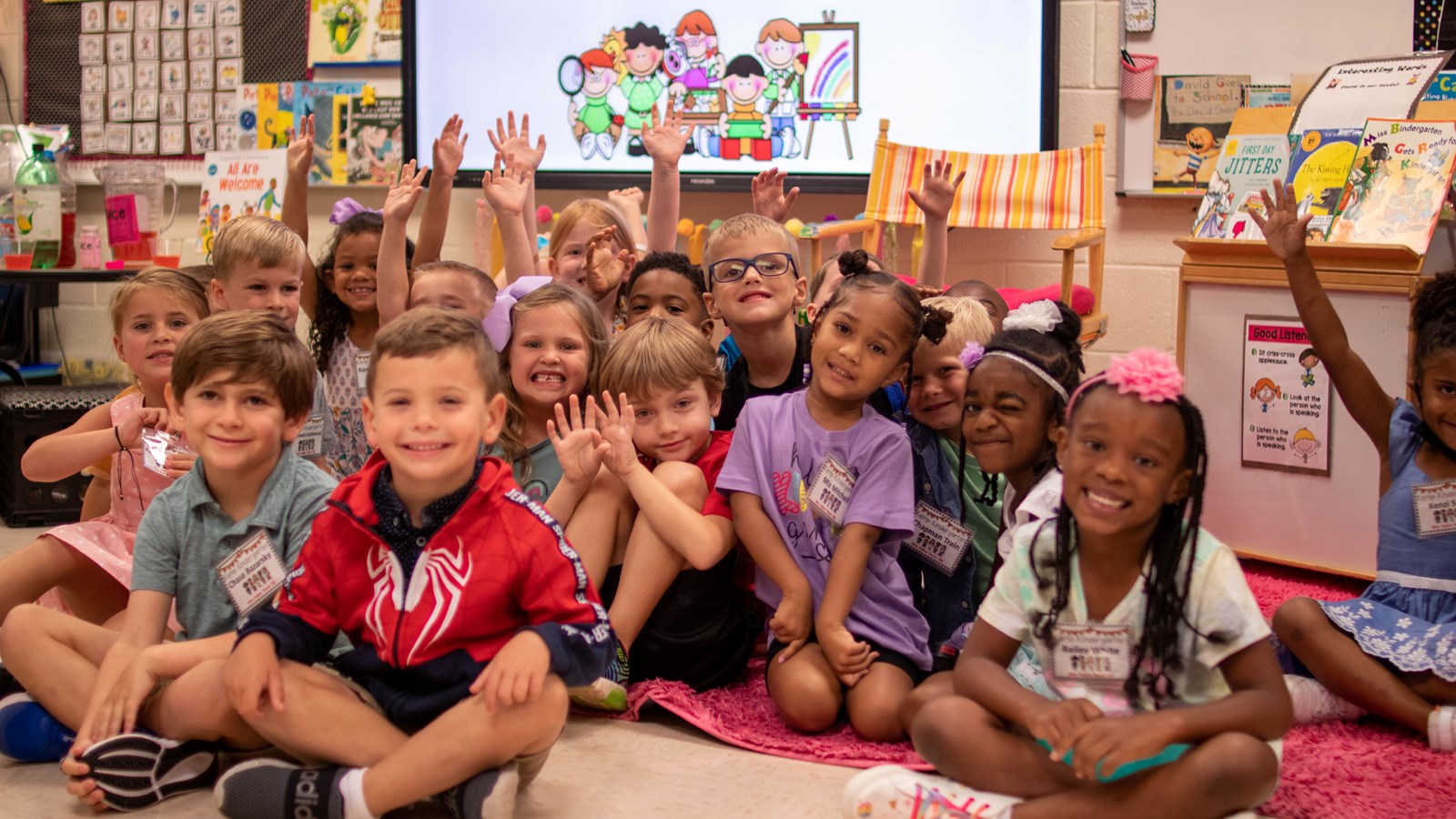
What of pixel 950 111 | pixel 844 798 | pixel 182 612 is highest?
pixel 950 111

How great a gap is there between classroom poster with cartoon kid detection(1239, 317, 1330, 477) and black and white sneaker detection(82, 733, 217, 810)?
2.22 meters

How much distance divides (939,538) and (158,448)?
1313 mm

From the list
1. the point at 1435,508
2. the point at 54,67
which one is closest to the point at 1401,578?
the point at 1435,508

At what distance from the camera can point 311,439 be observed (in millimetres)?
2299

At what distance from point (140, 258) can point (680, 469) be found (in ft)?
8.92

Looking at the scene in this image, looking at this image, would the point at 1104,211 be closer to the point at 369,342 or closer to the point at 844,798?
the point at 369,342

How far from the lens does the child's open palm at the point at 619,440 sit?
1.96m

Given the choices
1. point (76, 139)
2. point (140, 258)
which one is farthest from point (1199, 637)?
point (76, 139)

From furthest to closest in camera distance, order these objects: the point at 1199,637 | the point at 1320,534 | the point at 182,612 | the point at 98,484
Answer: the point at 1320,534 < the point at 98,484 < the point at 182,612 < the point at 1199,637

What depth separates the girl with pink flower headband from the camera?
1426mm

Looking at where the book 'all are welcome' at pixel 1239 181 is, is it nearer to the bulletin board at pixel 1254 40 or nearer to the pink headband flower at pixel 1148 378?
the bulletin board at pixel 1254 40

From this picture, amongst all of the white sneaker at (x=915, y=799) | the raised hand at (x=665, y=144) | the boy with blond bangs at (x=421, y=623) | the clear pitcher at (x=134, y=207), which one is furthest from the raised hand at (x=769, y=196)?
the clear pitcher at (x=134, y=207)

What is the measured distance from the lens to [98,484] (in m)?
2.26

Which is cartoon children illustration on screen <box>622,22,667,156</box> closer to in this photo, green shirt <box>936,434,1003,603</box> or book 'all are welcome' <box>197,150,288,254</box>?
book 'all are welcome' <box>197,150,288,254</box>
